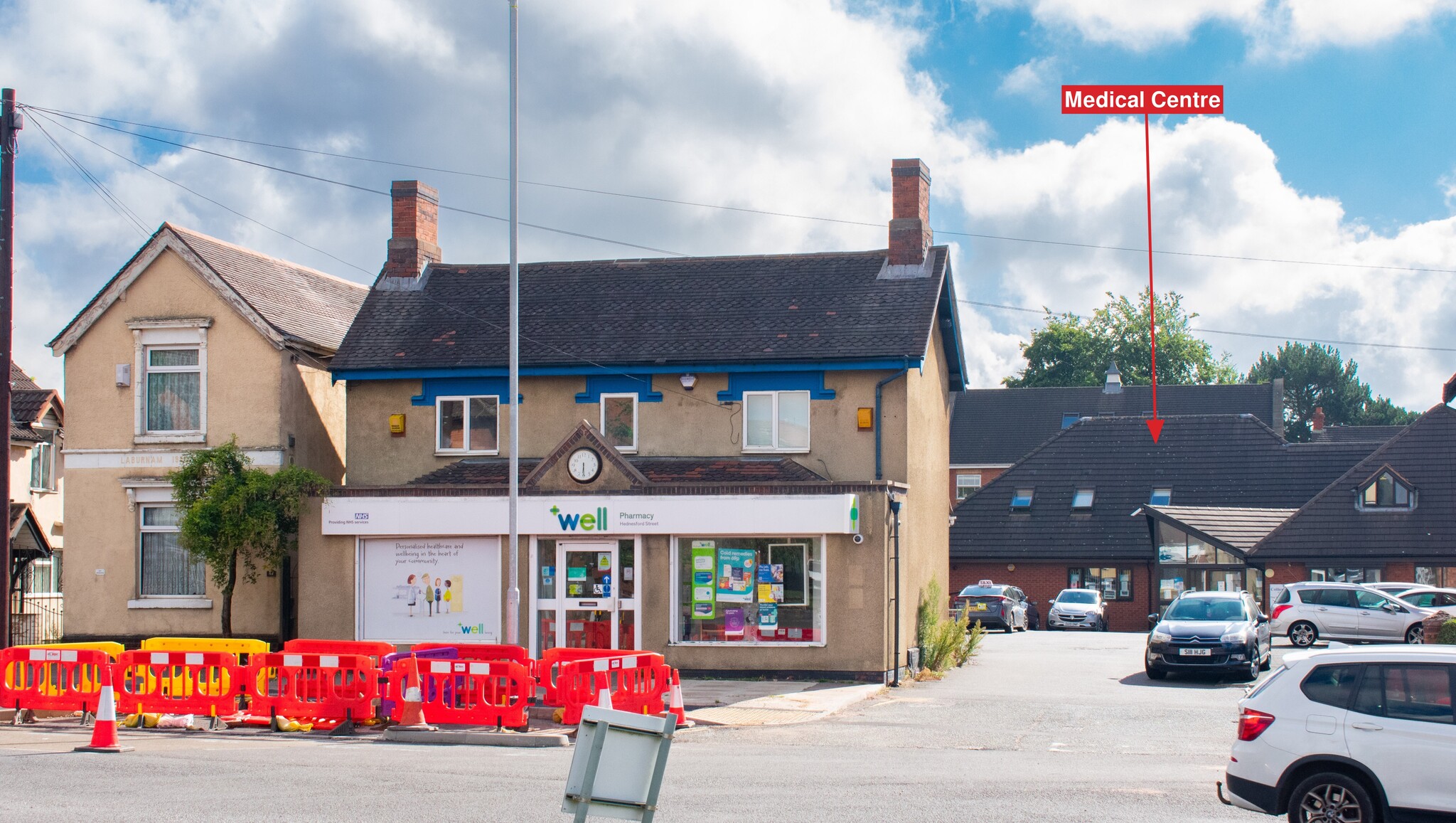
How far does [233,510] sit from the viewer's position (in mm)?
24812

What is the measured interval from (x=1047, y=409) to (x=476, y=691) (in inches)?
2348

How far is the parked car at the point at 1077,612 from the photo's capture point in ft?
142

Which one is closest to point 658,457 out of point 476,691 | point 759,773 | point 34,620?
point 476,691

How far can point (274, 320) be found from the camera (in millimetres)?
26672

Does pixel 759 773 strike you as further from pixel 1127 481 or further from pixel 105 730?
pixel 1127 481

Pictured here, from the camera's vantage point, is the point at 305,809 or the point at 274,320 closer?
the point at 305,809

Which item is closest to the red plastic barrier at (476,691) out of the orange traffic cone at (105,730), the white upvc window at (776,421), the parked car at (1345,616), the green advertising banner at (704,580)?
the orange traffic cone at (105,730)

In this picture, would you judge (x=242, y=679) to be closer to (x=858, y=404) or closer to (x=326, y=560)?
(x=326, y=560)

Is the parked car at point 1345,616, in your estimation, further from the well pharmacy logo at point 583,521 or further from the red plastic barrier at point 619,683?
the red plastic barrier at point 619,683

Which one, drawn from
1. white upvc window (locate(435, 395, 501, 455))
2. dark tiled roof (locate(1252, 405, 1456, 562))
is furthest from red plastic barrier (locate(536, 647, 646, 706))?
dark tiled roof (locate(1252, 405, 1456, 562))

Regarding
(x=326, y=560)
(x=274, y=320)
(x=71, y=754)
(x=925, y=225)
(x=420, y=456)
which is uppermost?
(x=925, y=225)

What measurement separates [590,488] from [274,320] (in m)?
7.50

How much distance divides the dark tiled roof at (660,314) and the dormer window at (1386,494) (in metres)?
20.5

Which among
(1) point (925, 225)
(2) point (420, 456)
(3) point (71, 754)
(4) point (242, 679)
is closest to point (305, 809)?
(3) point (71, 754)
